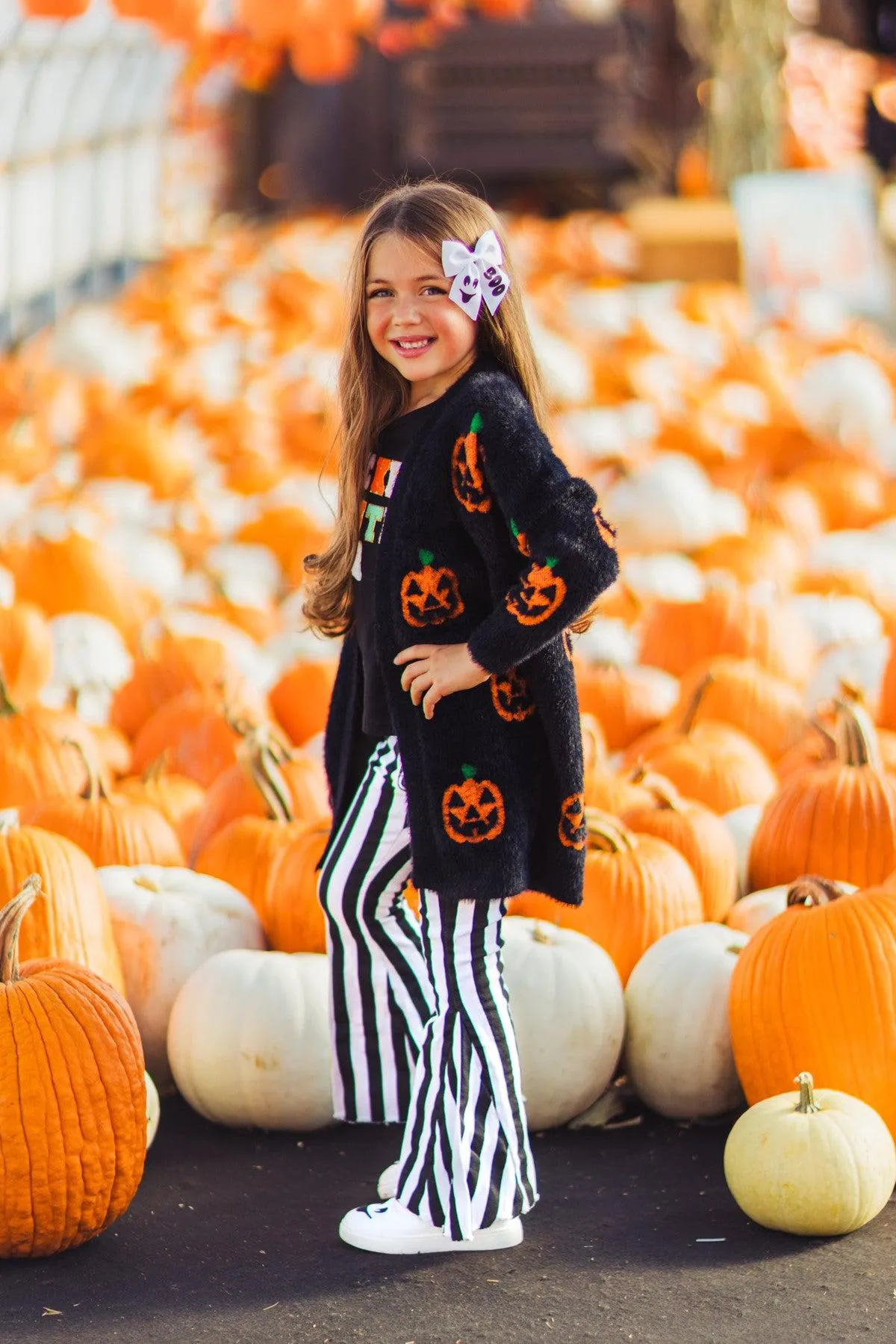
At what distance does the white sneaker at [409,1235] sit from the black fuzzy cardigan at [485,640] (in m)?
0.47

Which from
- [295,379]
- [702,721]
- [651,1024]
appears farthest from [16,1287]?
[295,379]

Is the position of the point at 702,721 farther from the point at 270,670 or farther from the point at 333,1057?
the point at 333,1057

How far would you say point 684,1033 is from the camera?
10.1 ft

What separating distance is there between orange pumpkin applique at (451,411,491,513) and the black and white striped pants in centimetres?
39

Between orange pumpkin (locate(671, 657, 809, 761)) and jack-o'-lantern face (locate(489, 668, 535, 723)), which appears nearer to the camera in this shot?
jack-o'-lantern face (locate(489, 668, 535, 723))

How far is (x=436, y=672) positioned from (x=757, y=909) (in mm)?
1169

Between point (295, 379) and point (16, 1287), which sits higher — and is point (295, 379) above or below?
above

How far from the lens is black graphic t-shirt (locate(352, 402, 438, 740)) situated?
2.63 metres

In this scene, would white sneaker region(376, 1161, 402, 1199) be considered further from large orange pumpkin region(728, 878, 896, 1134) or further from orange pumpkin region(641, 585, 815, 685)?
orange pumpkin region(641, 585, 815, 685)

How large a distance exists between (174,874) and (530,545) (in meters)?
1.26

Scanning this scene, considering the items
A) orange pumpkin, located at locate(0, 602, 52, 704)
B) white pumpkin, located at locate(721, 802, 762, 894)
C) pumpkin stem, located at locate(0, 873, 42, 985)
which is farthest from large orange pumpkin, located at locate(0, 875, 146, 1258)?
orange pumpkin, located at locate(0, 602, 52, 704)

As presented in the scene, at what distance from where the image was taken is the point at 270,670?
486 cm

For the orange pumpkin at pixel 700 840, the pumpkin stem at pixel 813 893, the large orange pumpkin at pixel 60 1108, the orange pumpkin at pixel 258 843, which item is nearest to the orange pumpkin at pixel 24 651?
the orange pumpkin at pixel 258 843

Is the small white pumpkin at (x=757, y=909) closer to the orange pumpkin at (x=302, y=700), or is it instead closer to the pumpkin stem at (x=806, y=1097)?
the pumpkin stem at (x=806, y=1097)
